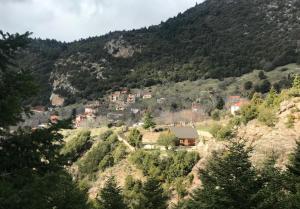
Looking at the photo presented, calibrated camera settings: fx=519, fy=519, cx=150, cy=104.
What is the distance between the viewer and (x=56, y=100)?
553ft

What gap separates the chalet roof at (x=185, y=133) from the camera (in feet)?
239

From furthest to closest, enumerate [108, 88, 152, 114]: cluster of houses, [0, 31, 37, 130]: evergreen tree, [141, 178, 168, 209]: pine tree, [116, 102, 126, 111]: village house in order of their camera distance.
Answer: [108, 88, 152, 114]: cluster of houses, [116, 102, 126, 111]: village house, [141, 178, 168, 209]: pine tree, [0, 31, 37, 130]: evergreen tree

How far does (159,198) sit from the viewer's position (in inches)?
1657

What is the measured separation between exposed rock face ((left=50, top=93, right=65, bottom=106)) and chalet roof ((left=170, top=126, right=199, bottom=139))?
303ft

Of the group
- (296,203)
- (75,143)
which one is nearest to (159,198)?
(296,203)

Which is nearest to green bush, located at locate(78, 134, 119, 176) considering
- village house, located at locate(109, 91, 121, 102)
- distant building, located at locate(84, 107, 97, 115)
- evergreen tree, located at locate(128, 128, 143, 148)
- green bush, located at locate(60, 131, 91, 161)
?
evergreen tree, located at locate(128, 128, 143, 148)

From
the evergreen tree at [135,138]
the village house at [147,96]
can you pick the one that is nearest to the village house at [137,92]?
the village house at [147,96]

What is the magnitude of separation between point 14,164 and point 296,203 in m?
10.5

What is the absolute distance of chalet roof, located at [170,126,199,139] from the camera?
72.8 m

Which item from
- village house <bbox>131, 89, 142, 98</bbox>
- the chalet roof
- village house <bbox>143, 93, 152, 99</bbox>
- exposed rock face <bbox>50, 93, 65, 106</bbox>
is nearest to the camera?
the chalet roof

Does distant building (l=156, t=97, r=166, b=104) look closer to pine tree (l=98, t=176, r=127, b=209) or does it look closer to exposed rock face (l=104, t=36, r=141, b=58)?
exposed rock face (l=104, t=36, r=141, b=58)

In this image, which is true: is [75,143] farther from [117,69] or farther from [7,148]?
[117,69]

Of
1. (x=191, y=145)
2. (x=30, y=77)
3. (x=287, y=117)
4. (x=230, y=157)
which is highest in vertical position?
(x=30, y=77)

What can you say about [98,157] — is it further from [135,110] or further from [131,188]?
[135,110]
